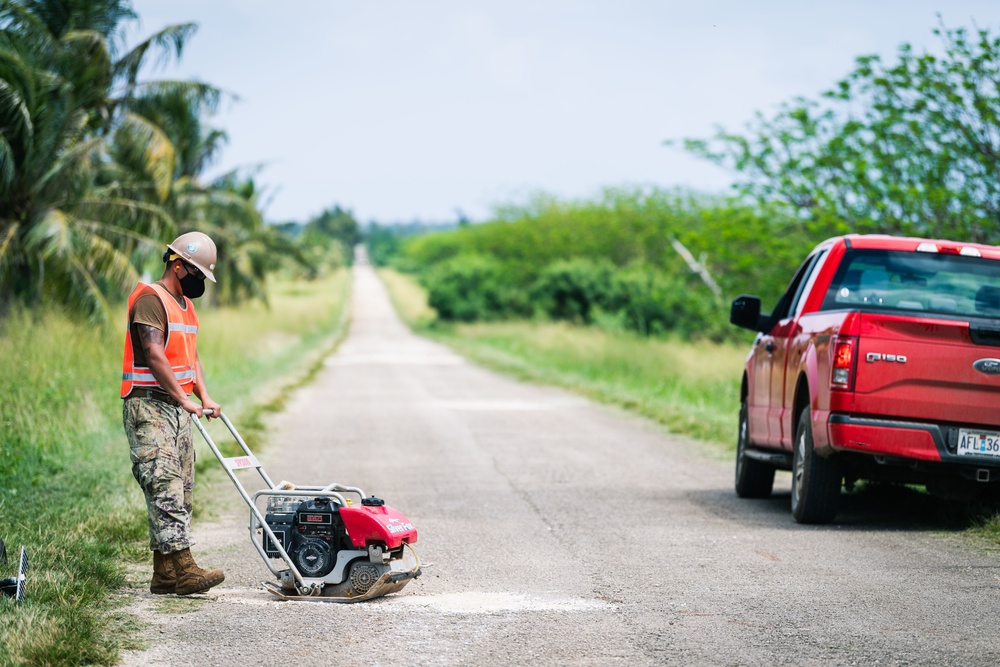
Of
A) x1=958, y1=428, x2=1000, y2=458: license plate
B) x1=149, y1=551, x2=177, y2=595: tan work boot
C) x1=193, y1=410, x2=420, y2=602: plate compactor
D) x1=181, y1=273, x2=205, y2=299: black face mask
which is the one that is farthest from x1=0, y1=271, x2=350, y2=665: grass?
x1=958, y1=428, x2=1000, y2=458: license plate

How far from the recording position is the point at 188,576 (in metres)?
6.68

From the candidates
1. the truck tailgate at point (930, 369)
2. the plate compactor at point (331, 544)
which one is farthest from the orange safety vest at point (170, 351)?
the truck tailgate at point (930, 369)

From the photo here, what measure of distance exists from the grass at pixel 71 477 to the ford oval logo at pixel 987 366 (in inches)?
219

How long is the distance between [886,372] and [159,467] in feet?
16.0

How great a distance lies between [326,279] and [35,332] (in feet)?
330

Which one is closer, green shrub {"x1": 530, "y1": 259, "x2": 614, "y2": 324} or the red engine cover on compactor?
the red engine cover on compactor

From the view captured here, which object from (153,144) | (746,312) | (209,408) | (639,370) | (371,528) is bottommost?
(639,370)

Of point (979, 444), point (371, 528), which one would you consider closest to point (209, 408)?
point (371, 528)

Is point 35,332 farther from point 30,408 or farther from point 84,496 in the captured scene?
point 84,496

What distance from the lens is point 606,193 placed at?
212 feet

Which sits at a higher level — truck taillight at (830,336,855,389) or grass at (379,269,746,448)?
truck taillight at (830,336,855,389)

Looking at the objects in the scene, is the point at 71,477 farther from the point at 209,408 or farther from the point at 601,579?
the point at 601,579

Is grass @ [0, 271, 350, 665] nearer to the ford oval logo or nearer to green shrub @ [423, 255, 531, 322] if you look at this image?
the ford oval logo

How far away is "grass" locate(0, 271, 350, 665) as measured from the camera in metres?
5.64
